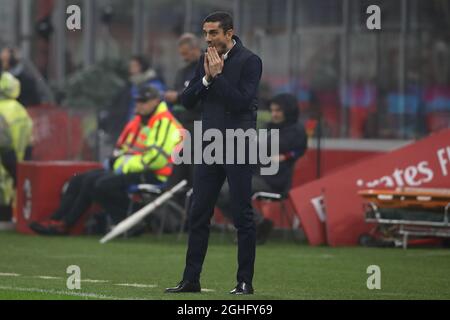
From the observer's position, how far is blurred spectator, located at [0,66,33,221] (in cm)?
2030

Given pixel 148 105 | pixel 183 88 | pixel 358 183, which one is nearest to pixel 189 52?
pixel 183 88

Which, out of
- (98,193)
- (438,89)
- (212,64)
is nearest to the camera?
(212,64)

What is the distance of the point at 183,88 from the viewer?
18016 millimetres

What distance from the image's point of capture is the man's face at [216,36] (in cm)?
1121

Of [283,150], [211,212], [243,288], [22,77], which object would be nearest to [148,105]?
[283,150]

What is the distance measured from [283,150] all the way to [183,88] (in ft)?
4.51

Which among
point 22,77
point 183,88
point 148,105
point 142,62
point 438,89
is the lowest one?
point 438,89

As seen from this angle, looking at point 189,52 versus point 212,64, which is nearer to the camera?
point 212,64

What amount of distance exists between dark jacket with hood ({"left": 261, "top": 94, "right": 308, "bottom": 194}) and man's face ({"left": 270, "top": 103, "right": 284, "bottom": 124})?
0.12ft

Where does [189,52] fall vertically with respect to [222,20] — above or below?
below

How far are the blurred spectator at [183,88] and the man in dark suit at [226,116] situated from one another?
20.8 ft

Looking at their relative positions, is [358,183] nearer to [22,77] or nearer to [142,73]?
[142,73]

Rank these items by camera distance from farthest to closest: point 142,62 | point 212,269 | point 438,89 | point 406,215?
point 438,89, point 142,62, point 406,215, point 212,269

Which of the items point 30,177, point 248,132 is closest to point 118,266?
point 248,132
